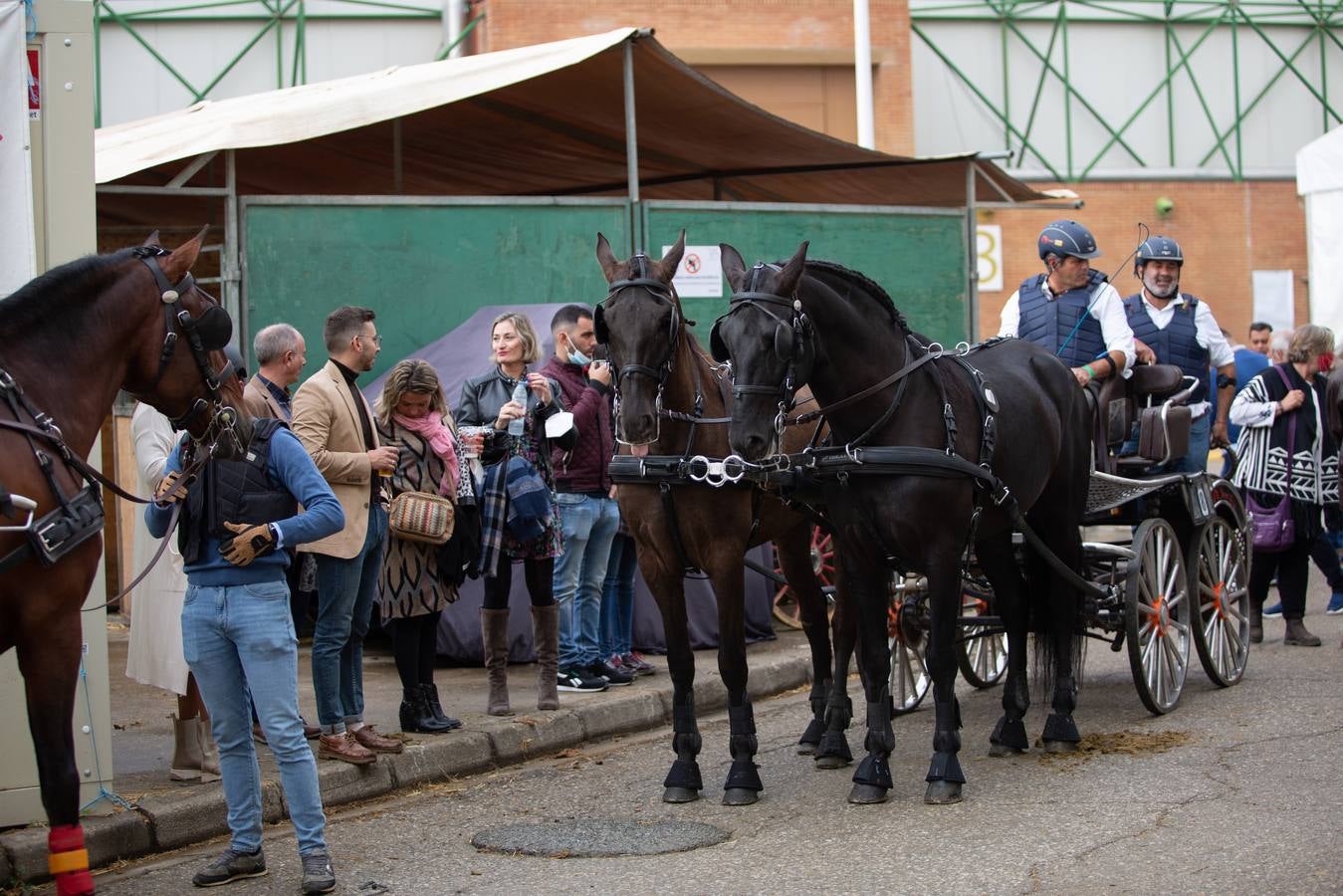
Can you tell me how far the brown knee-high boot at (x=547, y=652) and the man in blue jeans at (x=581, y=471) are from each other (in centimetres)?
17

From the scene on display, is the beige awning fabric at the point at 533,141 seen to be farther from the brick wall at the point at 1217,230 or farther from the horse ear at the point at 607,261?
the brick wall at the point at 1217,230

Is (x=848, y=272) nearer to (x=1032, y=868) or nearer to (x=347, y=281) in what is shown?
(x=1032, y=868)

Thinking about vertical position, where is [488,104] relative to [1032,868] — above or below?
above

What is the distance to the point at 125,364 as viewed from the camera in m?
5.08

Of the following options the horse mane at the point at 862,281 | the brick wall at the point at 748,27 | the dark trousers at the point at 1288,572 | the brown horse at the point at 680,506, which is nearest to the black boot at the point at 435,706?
the brown horse at the point at 680,506

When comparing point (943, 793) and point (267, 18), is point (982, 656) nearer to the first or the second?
point (943, 793)

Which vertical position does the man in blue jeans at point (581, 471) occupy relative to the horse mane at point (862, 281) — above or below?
below

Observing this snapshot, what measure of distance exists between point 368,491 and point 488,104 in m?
6.06

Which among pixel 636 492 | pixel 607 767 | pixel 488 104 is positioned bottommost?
pixel 607 767

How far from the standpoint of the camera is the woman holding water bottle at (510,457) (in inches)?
316

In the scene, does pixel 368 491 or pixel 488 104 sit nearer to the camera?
pixel 368 491

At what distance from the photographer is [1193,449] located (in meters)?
9.22

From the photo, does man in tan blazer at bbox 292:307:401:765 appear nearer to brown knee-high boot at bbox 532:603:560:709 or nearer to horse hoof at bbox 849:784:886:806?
brown knee-high boot at bbox 532:603:560:709

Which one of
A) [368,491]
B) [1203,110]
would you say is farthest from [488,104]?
[1203,110]
